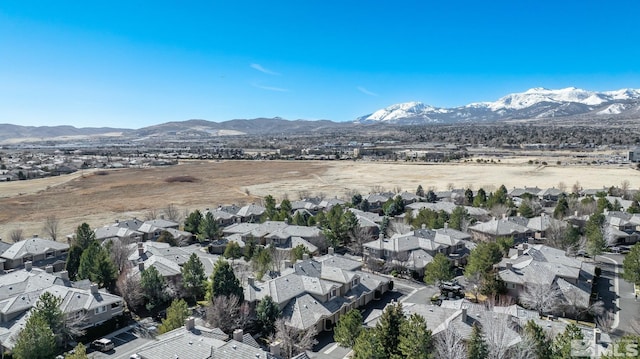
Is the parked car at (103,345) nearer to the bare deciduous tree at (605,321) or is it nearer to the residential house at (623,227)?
the bare deciduous tree at (605,321)

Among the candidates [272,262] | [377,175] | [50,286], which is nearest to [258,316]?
[272,262]

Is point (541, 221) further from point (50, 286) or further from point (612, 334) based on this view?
point (50, 286)

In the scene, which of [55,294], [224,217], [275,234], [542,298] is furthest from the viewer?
[224,217]

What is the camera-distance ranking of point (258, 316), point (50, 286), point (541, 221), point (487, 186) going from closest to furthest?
point (258, 316) < point (50, 286) < point (541, 221) < point (487, 186)

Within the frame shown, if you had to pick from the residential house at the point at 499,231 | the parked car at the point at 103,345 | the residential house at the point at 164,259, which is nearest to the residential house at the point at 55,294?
the parked car at the point at 103,345

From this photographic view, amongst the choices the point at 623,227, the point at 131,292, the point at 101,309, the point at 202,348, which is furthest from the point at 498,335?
the point at 623,227

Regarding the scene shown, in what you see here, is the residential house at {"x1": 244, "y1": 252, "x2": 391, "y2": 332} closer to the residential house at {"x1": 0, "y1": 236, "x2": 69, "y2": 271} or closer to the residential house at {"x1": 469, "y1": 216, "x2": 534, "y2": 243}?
the residential house at {"x1": 469, "y1": 216, "x2": 534, "y2": 243}

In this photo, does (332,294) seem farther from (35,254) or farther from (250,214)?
(250,214)
